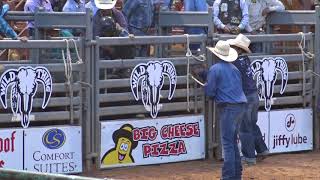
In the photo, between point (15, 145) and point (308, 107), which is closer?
point (15, 145)

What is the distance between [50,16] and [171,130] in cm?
218

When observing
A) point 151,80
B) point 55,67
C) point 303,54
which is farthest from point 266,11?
point 55,67

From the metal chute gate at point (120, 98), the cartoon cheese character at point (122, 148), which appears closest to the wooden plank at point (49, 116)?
the metal chute gate at point (120, 98)

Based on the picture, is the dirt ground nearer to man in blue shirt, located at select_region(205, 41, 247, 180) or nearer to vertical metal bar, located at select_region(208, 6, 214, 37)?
man in blue shirt, located at select_region(205, 41, 247, 180)

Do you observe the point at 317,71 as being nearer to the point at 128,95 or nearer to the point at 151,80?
the point at 151,80

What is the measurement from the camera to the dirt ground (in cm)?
964

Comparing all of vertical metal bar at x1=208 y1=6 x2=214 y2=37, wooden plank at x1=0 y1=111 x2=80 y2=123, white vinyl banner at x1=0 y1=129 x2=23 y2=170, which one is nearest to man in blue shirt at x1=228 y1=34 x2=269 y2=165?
vertical metal bar at x1=208 y1=6 x2=214 y2=37

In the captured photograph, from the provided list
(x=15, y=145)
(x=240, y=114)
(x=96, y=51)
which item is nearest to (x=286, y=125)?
(x=240, y=114)

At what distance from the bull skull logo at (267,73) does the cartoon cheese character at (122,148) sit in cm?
207

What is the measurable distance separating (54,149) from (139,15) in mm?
3397

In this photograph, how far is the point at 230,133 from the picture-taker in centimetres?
893

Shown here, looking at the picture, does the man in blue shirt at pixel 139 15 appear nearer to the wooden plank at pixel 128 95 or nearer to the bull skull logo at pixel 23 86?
the wooden plank at pixel 128 95

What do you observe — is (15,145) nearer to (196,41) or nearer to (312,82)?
(196,41)

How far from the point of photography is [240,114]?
9031 mm
